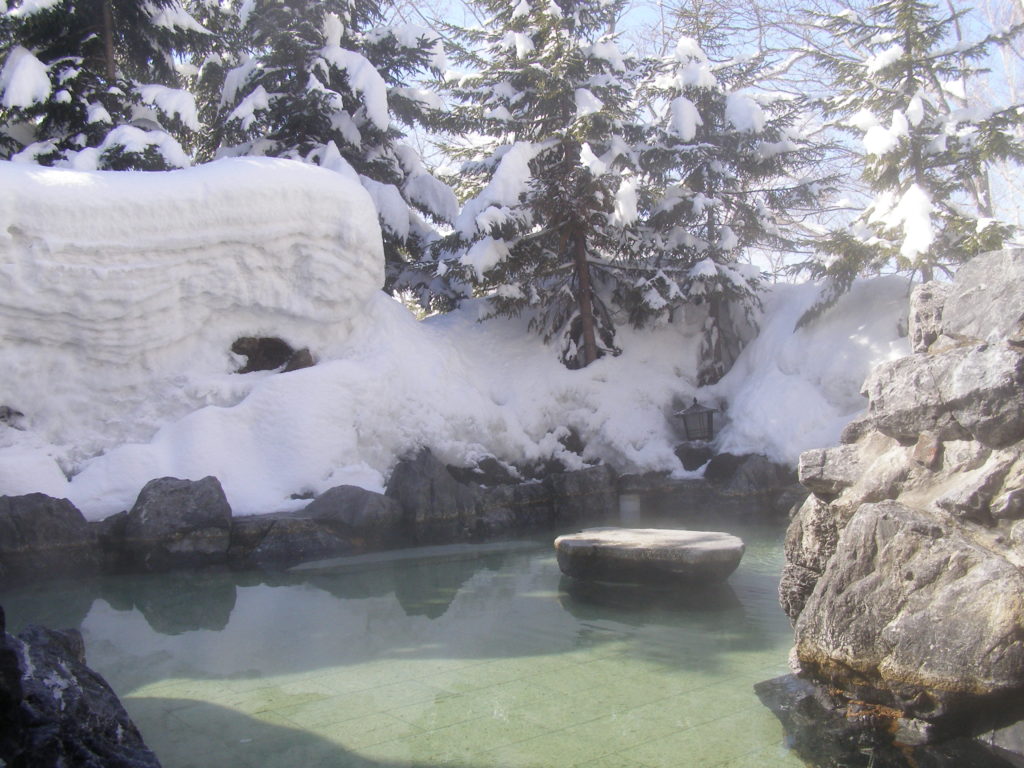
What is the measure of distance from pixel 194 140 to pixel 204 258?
445 cm

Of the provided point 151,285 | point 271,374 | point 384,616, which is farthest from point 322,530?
point 151,285

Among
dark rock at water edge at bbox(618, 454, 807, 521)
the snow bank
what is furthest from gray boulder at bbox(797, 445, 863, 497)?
the snow bank

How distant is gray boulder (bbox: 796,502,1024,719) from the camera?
2.95m

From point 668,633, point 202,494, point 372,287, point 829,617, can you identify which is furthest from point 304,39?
point 829,617

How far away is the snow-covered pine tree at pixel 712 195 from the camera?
11492 millimetres

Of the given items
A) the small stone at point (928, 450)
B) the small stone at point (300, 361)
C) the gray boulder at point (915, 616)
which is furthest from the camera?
the small stone at point (300, 361)

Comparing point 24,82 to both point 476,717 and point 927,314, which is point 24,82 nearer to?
point 476,717

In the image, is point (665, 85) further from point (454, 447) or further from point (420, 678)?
point (420, 678)

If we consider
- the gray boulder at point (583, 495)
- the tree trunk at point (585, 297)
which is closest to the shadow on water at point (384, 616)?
the gray boulder at point (583, 495)

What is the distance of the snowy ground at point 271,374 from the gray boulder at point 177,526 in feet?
2.03

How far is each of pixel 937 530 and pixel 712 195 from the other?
9312 millimetres

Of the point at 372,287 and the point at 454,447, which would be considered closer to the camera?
the point at 454,447

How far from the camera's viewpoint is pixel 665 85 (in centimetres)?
1242

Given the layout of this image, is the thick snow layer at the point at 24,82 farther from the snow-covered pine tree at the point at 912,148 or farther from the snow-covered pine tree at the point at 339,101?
the snow-covered pine tree at the point at 912,148
